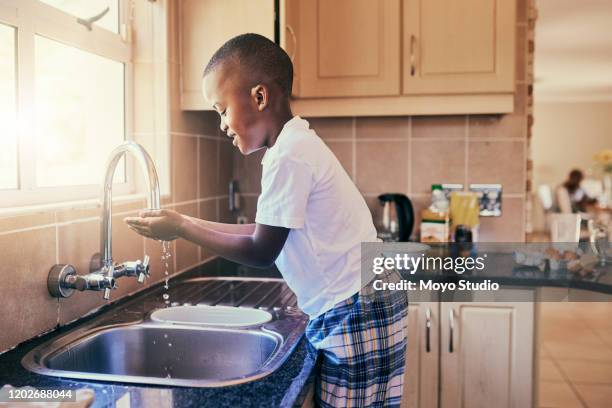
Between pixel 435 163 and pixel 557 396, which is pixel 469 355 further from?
pixel 557 396

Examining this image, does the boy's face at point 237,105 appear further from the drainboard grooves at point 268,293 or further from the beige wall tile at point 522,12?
the beige wall tile at point 522,12

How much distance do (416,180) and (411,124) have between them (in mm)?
214

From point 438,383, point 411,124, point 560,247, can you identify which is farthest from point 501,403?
→ point 411,124

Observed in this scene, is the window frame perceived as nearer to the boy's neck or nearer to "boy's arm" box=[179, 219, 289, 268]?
"boy's arm" box=[179, 219, 289, 268]

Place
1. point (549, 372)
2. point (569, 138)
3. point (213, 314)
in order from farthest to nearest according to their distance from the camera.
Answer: point (569, 138) < point (549, 372) < point (213, 314)

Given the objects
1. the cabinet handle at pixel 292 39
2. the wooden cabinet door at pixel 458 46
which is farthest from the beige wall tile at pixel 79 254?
the wooden cabinet door at pixel 458 46

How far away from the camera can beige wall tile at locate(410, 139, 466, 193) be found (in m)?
2.21

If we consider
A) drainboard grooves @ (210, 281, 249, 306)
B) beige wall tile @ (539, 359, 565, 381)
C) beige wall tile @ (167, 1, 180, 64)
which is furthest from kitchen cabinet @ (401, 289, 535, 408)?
beige wall tile @ (539, 359, 565, 381)

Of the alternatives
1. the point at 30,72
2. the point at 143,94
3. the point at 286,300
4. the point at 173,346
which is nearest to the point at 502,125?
the point at 286,300

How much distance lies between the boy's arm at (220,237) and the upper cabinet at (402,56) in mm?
996

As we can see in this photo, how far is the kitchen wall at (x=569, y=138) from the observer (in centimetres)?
951

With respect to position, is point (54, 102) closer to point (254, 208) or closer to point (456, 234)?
point (254, 208)

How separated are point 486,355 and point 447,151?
0.82m

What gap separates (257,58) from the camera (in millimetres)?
1046
